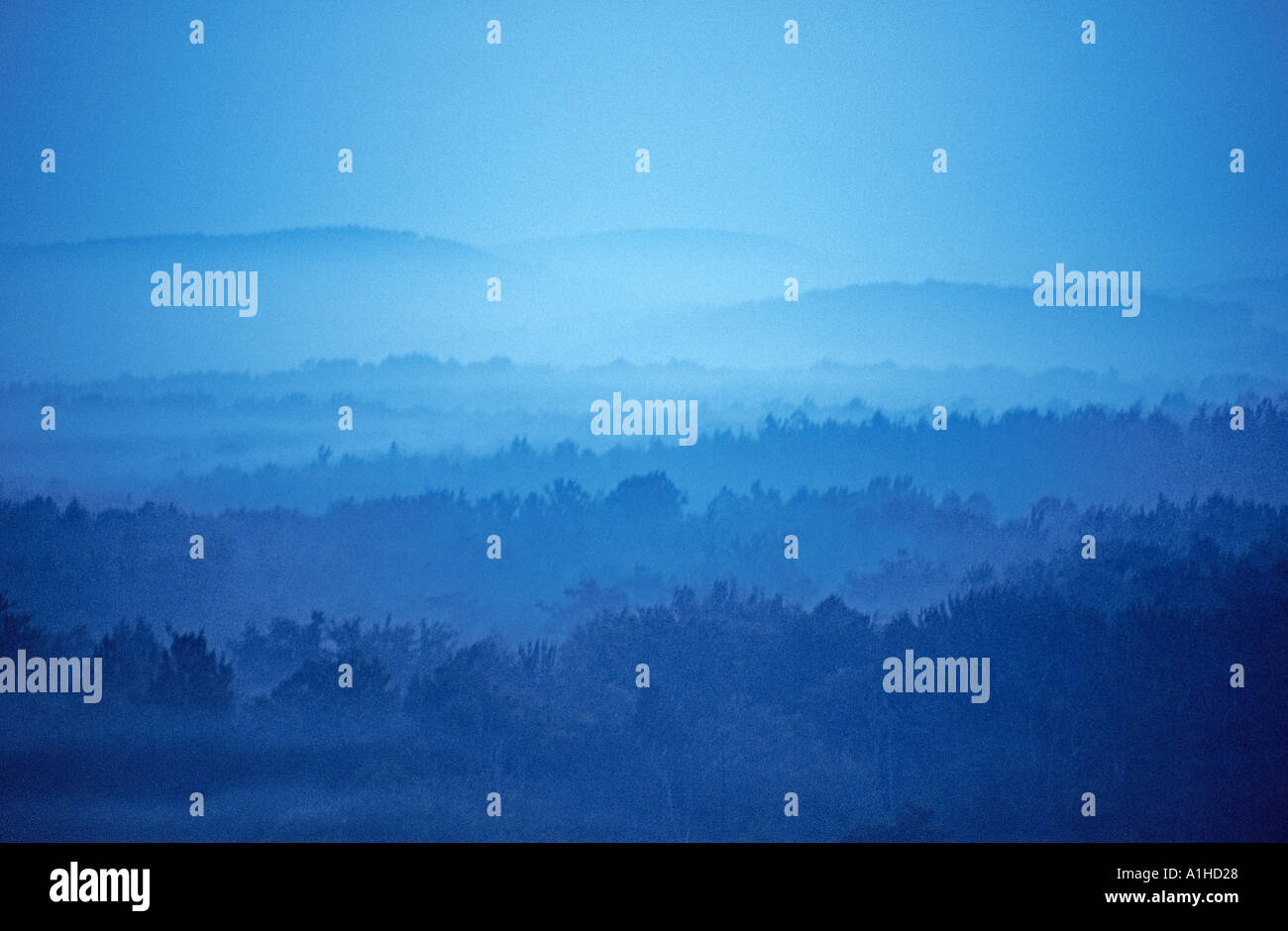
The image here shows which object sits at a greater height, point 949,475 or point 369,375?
point 369,375

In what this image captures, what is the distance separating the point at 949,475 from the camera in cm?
513

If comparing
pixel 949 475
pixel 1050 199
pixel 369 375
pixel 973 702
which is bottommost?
pixel 973 702

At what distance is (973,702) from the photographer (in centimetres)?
512

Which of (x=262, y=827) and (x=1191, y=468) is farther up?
(x=1191, y=468)

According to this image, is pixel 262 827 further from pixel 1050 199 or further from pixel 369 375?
pixel 1050 199
